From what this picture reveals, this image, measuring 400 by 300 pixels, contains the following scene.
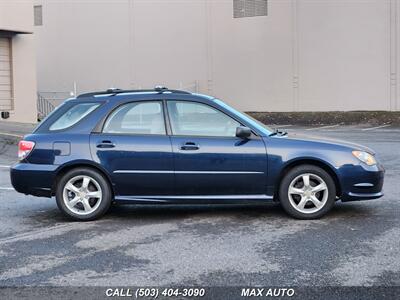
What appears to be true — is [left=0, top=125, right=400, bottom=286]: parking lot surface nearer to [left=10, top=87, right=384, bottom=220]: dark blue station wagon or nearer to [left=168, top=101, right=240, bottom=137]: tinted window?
[left=10, top=87, right=384, bottom=220]: dark blue station wagon

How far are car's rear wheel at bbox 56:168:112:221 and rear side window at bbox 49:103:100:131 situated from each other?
2.00 ft

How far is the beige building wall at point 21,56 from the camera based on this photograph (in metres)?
23.0

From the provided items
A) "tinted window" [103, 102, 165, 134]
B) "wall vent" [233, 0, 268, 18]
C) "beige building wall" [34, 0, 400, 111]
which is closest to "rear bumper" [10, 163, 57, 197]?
"tinted window" [103, 102, 165, 134]

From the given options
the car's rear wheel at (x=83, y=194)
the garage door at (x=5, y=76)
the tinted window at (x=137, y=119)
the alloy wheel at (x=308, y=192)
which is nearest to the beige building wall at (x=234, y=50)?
the garage door at (x=5, y=76)

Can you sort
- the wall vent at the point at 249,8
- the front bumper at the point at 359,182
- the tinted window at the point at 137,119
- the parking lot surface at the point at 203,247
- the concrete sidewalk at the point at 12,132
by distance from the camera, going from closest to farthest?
1. the parking lot surface at the point at 203,247
2. the front bumper at the point at 359,182
3. the tinted window at the point at 137,119
4. the concrete sidewalk at the point at 12,132
5. the wall vent at the point at 249,8

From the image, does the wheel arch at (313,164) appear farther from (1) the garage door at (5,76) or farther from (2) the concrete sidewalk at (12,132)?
(1) the garage door at (5,76)

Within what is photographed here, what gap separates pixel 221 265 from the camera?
17.8 ft

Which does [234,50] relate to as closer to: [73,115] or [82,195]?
[73,115]

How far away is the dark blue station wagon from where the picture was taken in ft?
23.1

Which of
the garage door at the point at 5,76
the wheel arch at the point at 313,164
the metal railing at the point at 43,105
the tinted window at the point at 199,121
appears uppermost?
the garage door at the point at 5,76

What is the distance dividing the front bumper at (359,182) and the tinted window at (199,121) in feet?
4.61

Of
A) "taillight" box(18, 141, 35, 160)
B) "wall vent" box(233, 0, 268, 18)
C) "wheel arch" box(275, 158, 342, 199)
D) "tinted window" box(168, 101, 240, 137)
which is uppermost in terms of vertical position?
"wall vent" box(233, 0, 268, 18)

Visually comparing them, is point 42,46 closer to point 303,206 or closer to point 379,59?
point 379,59

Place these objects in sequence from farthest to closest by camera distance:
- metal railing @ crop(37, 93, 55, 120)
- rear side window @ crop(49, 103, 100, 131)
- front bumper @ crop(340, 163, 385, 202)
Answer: metal railing @ crop(37, 93, 55, 120) → rear side window @ crop(49, 103, 100, 131) → front bumper @ crop(340, 163, 385, 202)
